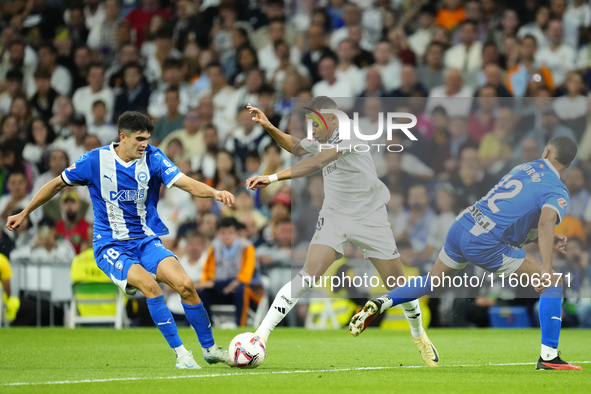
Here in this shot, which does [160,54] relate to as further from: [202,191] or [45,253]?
[202,191]

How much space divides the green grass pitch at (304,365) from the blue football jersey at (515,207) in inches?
49.5

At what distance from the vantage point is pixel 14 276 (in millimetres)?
13406

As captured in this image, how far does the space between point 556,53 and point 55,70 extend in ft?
32.5

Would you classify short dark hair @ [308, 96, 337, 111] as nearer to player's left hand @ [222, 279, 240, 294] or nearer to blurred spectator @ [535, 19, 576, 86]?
player's left hand @ [222, 279, 240, 294]

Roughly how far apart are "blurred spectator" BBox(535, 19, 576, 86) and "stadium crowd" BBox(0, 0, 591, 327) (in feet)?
0.11

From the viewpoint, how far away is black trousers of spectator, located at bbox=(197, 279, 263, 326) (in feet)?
42.5

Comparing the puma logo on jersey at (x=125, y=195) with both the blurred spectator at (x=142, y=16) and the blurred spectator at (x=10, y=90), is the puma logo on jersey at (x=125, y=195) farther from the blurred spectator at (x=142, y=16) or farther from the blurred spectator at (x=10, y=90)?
the blurred spectator at (x=142, y=16)

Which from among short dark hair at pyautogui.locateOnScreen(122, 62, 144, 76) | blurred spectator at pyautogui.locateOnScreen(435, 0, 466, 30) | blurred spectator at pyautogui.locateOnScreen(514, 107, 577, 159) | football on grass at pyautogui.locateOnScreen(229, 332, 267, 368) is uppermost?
blurred spectator at pyautogui.locateOnScreen(435, 0, 466, 30)

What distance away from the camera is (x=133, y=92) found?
1673 cm

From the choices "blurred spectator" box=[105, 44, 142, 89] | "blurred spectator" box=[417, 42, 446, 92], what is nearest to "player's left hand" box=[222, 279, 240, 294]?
"blurred spectator" box=[417, 42, 446, 92]

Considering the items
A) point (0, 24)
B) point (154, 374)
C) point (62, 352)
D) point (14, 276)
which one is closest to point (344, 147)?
point (154, 374)

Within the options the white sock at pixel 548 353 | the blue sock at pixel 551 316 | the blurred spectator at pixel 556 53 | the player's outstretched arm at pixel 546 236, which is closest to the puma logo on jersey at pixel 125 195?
the player's outstretched arm at pixel 546 236

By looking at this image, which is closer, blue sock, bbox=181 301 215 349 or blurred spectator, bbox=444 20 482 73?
blue sock, bbox=181 301 215 349

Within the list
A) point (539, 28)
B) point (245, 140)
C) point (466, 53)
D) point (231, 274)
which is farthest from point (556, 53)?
point (231, 274)
